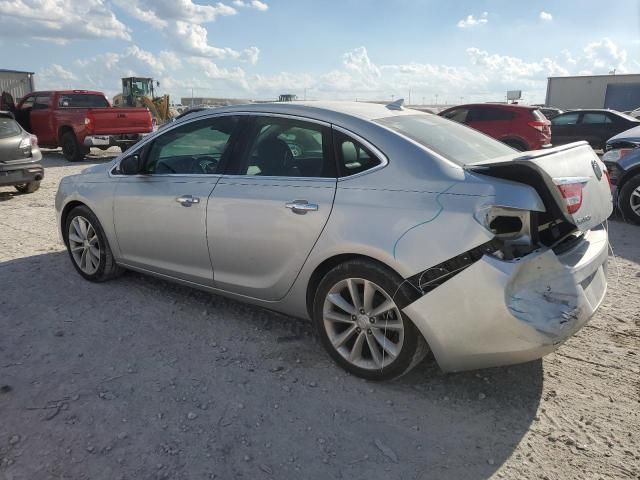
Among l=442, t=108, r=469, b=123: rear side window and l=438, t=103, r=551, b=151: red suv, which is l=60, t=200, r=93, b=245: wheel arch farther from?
l=442, t=108, r=469, b=123: rear side window

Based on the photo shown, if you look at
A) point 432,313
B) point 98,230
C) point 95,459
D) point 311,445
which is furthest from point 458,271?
point 98,230

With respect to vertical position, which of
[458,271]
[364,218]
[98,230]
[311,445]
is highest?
[364,218]

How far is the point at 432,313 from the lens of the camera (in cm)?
270

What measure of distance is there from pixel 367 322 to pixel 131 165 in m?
2.46

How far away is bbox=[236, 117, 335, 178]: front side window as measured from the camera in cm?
321

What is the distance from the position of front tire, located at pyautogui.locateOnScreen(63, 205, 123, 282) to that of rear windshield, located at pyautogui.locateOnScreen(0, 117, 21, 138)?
491cm

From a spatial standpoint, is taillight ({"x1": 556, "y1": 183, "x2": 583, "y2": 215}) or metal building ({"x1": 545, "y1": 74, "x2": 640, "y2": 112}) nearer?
taillight ({"x1": 556, "y1": 183, "x2": 583, "y2": 215})

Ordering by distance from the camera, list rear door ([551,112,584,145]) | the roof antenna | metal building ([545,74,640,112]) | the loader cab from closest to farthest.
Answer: the roof antenna < rear door ([551,112,584,145]) < the loader cab < metal building ([545,74,640,112])

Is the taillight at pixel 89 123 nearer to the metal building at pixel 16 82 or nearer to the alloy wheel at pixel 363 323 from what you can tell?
the alloy wheel at pixel 363 323

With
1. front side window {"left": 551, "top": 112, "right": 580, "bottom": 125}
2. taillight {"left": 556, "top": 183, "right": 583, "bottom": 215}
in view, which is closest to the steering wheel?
taillight {"left": 556, "top": 183, "right": 583, "bottom": 215}

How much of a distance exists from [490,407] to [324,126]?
191 centimetres

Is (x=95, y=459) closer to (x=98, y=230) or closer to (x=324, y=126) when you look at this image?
(x=324, y=126)

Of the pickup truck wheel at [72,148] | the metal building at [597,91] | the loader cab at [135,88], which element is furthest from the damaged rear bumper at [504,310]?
the metal building at [597,91]

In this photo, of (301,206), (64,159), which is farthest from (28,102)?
(301,206)
